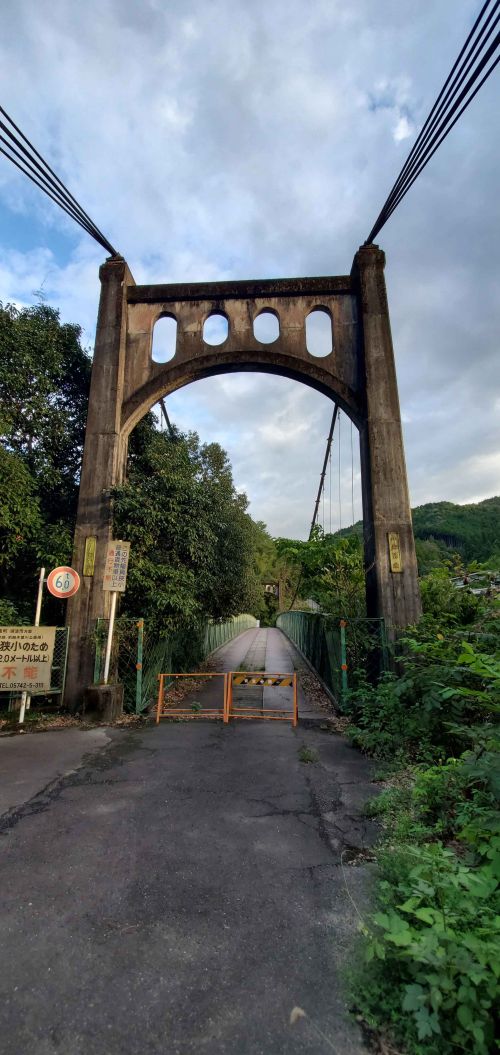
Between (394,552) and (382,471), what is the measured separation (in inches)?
58.1

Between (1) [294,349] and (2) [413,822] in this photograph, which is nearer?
(2) [413,822]

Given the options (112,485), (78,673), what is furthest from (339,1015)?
(112,485)

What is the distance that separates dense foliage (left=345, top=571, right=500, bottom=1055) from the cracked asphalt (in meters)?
0.23

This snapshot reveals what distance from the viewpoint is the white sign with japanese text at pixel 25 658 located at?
22.0 ft

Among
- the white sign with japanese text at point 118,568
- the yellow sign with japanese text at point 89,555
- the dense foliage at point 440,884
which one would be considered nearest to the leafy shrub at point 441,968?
the dense foliage at point 440,884

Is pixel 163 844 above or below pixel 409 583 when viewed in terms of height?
below

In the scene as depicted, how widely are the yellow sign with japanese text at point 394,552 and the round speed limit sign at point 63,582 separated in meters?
5.50

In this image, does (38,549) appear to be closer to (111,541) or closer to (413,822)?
(111,541)

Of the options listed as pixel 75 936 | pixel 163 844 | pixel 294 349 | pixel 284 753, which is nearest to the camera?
pixel 75 936

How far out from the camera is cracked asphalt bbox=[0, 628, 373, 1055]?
1.81 metres

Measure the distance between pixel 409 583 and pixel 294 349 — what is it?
16.7ft

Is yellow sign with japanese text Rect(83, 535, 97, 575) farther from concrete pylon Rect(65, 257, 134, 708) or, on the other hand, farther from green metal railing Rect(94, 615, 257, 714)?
green metal railing Rect(94, 615, 257, 714)

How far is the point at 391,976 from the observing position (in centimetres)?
195

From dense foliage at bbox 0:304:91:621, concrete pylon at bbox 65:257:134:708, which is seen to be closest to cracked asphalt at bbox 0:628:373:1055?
concrete pylon at bbox 65:257:134:708
